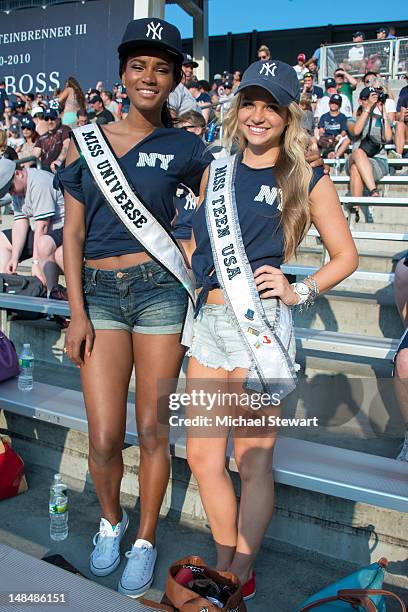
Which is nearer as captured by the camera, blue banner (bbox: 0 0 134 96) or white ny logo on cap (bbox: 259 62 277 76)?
white ny logo on cap (bbox: 259 62 277 76)

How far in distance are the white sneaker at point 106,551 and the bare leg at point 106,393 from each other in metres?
0.25

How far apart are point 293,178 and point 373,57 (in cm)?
1358

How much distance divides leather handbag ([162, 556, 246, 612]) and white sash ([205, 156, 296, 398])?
60cm

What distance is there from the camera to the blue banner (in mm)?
18297

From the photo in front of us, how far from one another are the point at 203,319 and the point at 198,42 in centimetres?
2105

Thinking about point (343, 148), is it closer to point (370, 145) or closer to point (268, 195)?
point (370, 145)

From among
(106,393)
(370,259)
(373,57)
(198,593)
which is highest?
(373,57)

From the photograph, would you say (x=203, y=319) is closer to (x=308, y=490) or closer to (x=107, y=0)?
(x=308, y=490)

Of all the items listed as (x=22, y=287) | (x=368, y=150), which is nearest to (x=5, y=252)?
(x=22, y=287)

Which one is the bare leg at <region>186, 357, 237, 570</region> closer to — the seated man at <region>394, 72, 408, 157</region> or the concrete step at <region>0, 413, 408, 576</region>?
the concrete step at <region>0, 413, 408, 576</region>

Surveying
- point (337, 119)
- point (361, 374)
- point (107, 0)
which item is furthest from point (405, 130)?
point (107, 0)

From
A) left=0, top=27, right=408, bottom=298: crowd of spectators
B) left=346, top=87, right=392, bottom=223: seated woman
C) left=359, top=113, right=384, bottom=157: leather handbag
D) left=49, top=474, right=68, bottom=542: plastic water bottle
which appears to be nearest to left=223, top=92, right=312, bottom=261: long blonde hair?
left=0, top=27, right=408, bottom=298: crowd of spectators

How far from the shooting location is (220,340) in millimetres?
2102

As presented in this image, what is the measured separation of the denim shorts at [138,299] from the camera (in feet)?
7.37
